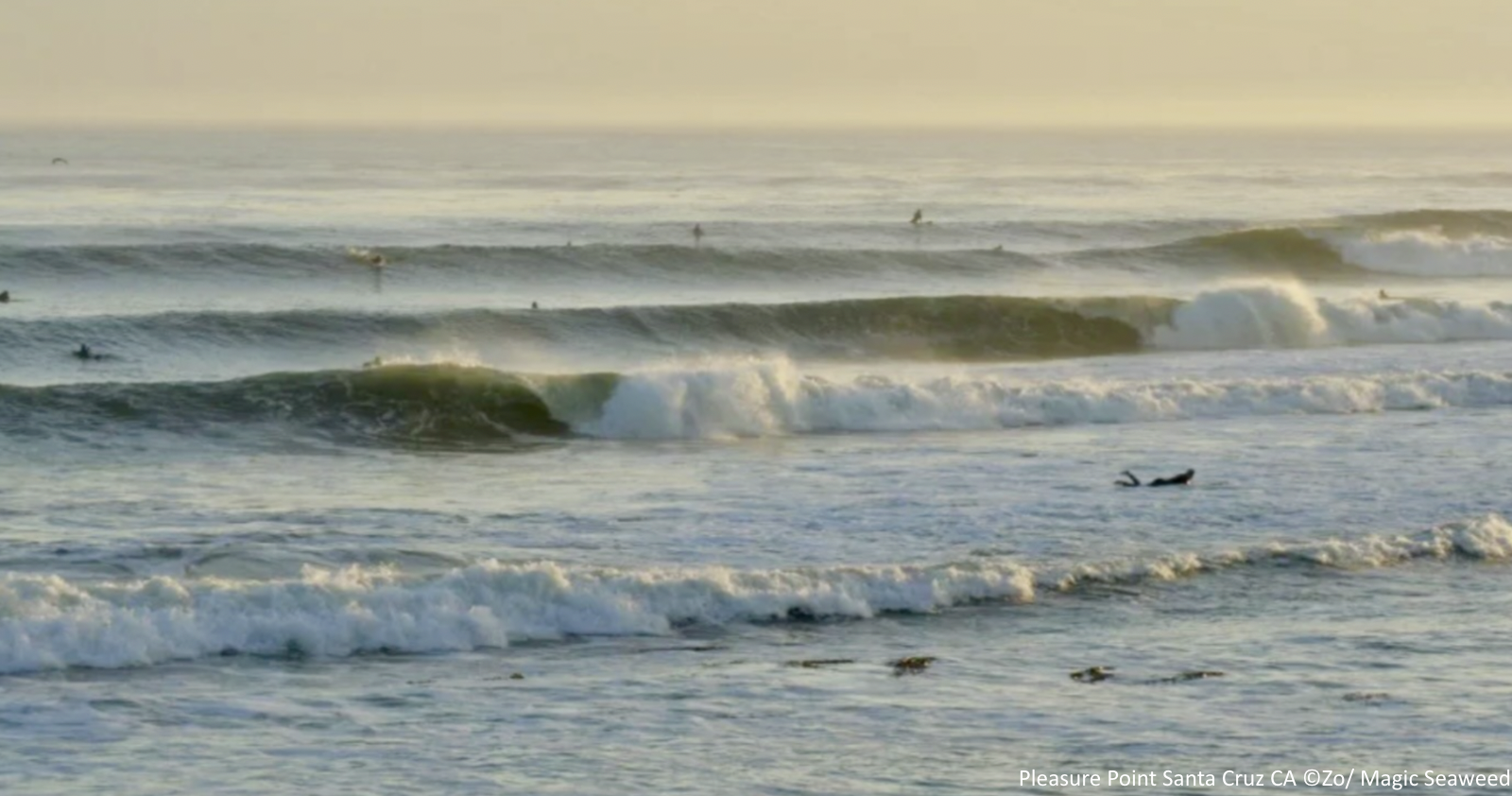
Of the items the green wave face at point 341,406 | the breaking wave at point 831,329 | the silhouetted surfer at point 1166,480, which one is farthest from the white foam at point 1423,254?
the silhouetted surfer at point 1166,480

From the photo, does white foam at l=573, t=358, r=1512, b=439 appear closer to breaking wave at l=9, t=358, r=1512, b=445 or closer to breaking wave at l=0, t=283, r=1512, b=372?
breaking wave at l=9, t=358, r=1512, b=445

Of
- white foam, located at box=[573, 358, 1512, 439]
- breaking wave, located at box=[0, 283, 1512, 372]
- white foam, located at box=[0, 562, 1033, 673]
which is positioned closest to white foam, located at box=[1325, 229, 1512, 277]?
breaking wave, located at box=[0, 283, 1512, 372]

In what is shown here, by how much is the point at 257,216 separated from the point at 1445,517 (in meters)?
38.3

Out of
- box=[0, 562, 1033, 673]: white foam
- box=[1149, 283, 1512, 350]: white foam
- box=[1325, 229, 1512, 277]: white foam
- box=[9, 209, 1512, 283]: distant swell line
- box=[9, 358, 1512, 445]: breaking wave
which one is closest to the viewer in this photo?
box=[0, 562, 1033, 673]: white foam

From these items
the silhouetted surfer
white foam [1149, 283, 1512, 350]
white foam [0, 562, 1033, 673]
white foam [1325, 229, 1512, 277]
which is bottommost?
white foam [0, 562, 1033, 673]

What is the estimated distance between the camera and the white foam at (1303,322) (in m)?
35.9

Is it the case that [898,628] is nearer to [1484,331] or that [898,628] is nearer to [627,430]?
[627,430]

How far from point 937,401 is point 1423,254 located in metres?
27.7

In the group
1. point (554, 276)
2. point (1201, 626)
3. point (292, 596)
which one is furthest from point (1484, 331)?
point (292, 596)

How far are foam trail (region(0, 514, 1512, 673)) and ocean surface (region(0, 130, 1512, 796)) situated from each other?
0.04m

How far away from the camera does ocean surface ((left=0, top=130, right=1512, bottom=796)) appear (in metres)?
12.0

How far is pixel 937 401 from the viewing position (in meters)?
26.1

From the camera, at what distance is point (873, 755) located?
456 inches

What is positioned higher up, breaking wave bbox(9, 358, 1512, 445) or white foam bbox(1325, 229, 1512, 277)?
white foam bbox(1325, 229, 1512, 277)
